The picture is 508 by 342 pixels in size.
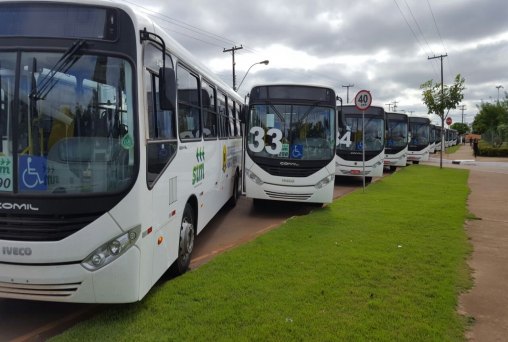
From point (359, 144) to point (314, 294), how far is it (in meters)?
12.7

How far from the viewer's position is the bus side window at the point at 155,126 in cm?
423

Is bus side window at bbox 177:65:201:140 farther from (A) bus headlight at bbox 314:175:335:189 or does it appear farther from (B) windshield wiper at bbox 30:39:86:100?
(A) bus headlight at bbox 314:175:335:189

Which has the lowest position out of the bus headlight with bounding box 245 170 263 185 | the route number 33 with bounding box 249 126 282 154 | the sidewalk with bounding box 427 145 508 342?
the sidewalk with bounding box 427 145 508 342

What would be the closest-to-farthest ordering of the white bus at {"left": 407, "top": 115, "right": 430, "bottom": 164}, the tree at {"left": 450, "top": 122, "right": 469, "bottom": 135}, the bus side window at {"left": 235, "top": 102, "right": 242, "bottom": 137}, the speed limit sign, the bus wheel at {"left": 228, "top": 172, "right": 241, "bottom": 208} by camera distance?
1. the bus wheel at {"left": 228, "top": 172, "right": 241, "bottom": 208}
2. the bus side window at {"left": 235, "top": 102, "right": 242, "bottom": 137}
3. the speed limit sign
4. the white bus at {"left": 407, "top": 115, "right": 430, "bottom": 164}
5. the tree at {"left": 450, "top": 122, "right": 469, "bottom": 135}

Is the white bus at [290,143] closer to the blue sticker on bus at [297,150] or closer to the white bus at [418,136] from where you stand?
the blue sticker on bus at [297,150]

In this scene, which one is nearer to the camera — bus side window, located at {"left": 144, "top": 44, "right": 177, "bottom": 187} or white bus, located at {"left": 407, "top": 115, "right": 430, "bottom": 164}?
bus side window, located at {"left": 144, "top": 44, "right": 177, "bottom": 187}

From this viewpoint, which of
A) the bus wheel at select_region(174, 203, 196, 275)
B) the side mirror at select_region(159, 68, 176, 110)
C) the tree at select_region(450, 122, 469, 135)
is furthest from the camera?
the tree at select_region(450, 122, 469, 135)

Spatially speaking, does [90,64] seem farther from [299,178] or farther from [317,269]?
[299,178]

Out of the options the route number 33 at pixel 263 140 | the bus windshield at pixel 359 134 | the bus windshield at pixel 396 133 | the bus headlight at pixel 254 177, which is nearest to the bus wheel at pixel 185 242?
the bus headlight at pixel 254 177

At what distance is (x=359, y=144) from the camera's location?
16.8 m

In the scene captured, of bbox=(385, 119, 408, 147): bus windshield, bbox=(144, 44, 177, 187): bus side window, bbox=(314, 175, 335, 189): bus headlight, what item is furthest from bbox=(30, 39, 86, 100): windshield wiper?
bbox=(385, 119, 408, 147): bus windshield

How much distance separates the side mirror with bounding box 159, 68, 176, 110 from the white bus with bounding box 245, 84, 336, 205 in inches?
230

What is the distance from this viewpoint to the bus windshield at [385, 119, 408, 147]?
73.6ft

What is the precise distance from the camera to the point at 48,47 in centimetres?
376
